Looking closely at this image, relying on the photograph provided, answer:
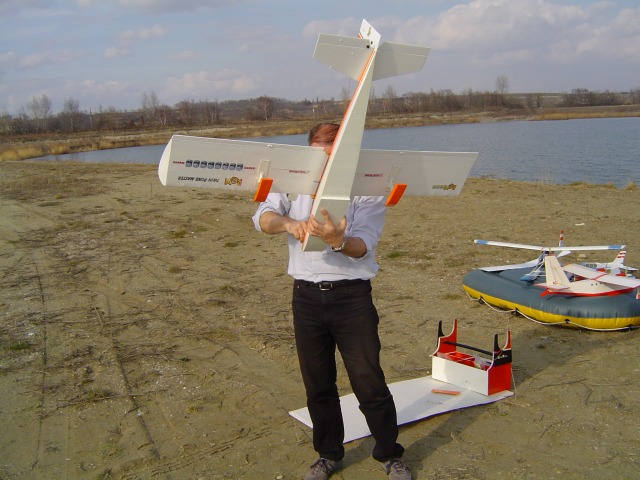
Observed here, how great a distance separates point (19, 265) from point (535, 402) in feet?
26.0

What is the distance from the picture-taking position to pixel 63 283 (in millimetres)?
8211

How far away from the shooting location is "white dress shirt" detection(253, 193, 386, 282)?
3389 mm

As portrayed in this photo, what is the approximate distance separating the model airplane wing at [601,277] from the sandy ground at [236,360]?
0.56 m

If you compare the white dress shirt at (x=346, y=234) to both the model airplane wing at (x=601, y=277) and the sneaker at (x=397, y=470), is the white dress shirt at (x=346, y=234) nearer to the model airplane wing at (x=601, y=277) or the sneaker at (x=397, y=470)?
the sneaker at (x=397, y=470)

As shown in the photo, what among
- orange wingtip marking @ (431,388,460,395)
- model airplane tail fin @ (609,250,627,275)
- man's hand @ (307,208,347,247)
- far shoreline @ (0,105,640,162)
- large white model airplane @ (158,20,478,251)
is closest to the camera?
man's hand @ (307,208,347,247)

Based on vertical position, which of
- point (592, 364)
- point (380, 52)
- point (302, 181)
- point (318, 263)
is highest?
point (380, 52)

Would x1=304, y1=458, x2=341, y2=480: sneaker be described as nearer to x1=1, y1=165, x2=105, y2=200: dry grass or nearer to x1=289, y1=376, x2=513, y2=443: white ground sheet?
x1=289, y1=376, x2=513, y2=443: white ground sheet

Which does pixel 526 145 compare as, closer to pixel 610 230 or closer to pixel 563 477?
pixel 610 230

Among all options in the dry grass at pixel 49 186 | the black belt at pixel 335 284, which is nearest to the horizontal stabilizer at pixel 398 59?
the black belt at pixel 335 284

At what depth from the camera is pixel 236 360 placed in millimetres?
5688

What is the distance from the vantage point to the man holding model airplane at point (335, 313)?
3.37 metres

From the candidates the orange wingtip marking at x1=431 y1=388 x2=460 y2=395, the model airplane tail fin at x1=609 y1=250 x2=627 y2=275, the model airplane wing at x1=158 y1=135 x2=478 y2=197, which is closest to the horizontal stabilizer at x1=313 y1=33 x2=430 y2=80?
the model airplane wing at x1=158 y1=135 x2=478 y2=197

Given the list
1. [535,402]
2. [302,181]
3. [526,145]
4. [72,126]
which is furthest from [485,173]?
[72,126]

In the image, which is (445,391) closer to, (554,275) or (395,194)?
(395,194)
